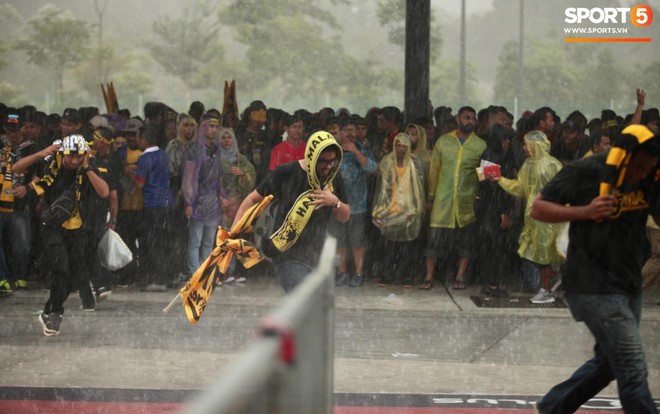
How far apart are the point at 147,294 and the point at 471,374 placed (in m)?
4.87

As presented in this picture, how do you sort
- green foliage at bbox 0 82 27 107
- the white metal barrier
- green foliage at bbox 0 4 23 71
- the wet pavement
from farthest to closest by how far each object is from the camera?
green foliage at bbox 0 4 23 71 < green foliage at bbox 0 82 27 107 < the wet pavement < the white metal barrier

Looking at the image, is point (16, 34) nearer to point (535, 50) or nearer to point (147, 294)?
point (535, 50)

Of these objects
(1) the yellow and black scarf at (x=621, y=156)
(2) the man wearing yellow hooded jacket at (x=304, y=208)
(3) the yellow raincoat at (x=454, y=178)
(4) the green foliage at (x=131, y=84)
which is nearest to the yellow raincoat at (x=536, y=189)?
(3) the yellow raincoat at (x=454, y=178)

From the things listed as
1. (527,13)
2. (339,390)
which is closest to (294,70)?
(527,13)

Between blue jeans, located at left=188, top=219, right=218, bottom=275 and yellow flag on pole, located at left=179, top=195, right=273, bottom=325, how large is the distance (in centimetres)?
444

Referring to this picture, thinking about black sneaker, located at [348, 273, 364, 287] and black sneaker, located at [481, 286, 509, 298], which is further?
black sneaker, located at [348, 273, 364, 287]

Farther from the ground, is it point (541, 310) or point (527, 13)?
point (527, 13)

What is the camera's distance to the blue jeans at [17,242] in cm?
1189

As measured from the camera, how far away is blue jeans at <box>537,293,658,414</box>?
542 centimetres

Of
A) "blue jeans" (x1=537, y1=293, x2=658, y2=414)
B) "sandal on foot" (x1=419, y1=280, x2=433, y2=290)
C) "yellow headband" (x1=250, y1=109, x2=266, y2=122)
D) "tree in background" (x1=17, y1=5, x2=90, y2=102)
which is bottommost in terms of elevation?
"sandal on foot" (x1=419, y1=280, x2=433, y2=290)

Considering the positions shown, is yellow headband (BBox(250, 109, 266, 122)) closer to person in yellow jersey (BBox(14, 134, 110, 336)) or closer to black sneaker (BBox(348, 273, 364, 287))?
black sneaker (BBox(348, 273, 364, 287))

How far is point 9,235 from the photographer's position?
39.3 ft

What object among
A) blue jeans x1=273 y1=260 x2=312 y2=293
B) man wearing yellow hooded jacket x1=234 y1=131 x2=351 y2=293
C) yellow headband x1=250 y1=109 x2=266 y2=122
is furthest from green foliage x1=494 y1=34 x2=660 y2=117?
blue jeans x1=273 y1=260 x2=312 y2=293

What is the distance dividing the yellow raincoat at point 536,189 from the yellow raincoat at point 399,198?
1125mm
